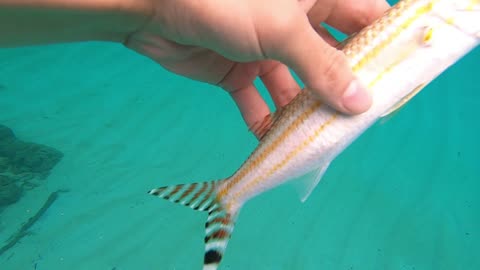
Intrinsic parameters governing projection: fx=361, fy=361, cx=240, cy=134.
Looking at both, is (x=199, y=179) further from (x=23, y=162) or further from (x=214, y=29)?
(x=214, y=29)

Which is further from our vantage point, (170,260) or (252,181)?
(170,260)

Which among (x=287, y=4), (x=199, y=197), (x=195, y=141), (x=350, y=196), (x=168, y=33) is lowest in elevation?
(x=350, y=196)

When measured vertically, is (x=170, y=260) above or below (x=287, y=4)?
below

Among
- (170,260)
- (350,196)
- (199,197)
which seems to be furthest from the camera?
(350,196)

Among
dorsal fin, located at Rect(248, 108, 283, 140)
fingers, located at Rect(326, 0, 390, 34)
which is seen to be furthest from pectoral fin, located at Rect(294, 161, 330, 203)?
fingers, located at Rect(326, 0, 390, 34)

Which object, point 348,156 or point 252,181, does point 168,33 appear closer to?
point 252,181

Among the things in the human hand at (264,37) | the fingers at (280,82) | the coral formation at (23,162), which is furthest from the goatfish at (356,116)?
the coral formation at (23,162)

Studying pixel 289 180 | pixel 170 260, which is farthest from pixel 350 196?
pixel 289 180

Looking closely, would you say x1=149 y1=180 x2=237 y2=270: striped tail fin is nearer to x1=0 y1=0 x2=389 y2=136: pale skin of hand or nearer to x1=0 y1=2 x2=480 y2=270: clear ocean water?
→ x1=0 y1=0 x2=389 y2=136: pale skin of hand
